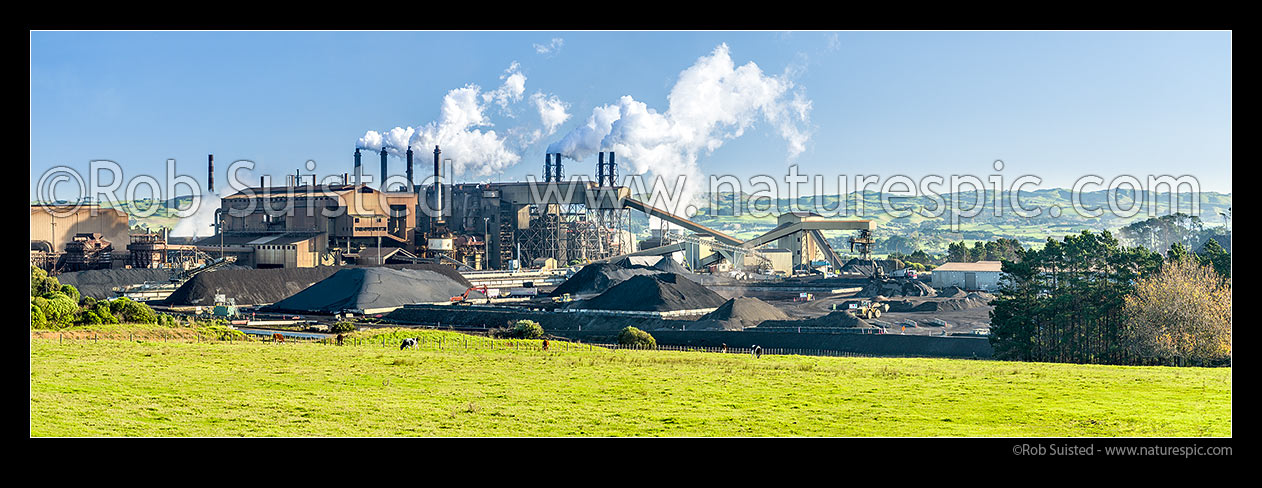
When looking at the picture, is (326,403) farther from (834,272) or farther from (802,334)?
(834,272)

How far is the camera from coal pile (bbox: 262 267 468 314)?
78875mm

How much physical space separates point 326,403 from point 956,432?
12.2 metres

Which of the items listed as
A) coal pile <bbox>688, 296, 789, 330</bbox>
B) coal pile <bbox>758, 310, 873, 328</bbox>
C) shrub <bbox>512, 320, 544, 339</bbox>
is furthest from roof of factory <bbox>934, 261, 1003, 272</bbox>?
shrub <bbox>512, 320, 544, 339</bbox>

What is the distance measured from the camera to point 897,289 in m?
99.8

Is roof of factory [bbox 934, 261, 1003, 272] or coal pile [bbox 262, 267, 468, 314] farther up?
roof of factory [bbox 934, 261, 1003, 272]

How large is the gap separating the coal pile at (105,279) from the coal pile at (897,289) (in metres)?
61.6

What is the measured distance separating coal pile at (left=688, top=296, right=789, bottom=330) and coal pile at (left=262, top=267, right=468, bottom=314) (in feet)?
81.2

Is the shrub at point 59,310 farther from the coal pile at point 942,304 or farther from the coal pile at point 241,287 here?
the coal pile at point 942,304

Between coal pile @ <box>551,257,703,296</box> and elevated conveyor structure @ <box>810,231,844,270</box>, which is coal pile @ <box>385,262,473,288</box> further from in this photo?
elevated conveyor structure @ <box>810,231,844,270</box>

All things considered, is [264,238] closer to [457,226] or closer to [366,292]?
[457,226]

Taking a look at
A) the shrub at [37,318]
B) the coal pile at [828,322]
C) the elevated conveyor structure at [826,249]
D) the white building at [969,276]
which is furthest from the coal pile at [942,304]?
the shrub at [37,318]

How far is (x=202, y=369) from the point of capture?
97.9ft
